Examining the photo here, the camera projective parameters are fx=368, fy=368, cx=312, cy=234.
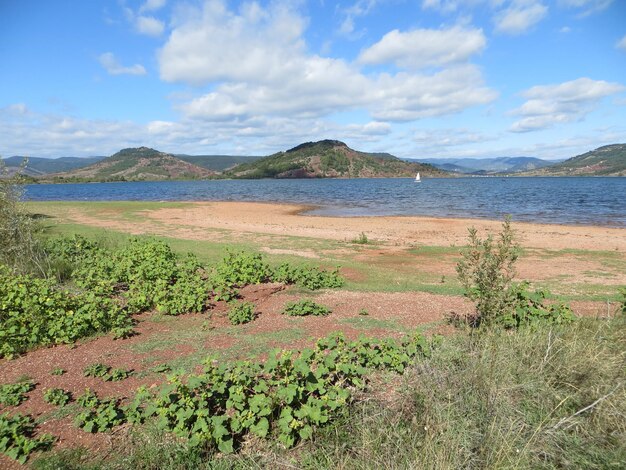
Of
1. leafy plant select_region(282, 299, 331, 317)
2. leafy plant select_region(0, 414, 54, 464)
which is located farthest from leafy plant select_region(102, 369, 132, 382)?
leafy plant select_region(282, 299, 331, 317)

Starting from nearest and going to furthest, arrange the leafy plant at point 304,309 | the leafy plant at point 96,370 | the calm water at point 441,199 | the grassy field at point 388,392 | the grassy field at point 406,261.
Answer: the grassy field at point 388,392, the leafy plant at point 96,370, the leafy plant at point 304,309, the grassy field at point 406,261, the calm water at point 441,199

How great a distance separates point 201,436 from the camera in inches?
146

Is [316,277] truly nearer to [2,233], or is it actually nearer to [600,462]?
[600,462]

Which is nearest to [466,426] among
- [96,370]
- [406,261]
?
[96,370]

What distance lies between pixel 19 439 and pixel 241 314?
13.5 ft

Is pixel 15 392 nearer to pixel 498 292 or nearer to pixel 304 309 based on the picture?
pixel 304 309

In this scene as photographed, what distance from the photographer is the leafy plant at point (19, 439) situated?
12.4ft

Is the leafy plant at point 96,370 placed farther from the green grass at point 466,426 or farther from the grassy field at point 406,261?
the grassy field at point 406,261

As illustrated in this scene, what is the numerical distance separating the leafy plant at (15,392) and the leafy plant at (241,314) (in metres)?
3.35

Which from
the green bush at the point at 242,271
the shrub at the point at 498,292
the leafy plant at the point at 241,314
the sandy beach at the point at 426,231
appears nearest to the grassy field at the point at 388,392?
the leafy plant at the point at 241,314

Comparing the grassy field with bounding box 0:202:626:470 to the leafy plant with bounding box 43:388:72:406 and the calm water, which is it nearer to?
the leafy plant with bounding box 43:388:72:406

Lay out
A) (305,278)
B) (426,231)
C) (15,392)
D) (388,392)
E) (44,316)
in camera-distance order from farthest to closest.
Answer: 1. (426,231)
2. (305,278)
3. (44,316)
4. (15,392)
5. (388,392)

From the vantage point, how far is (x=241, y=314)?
301 inches

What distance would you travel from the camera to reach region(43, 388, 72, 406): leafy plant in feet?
15.4
